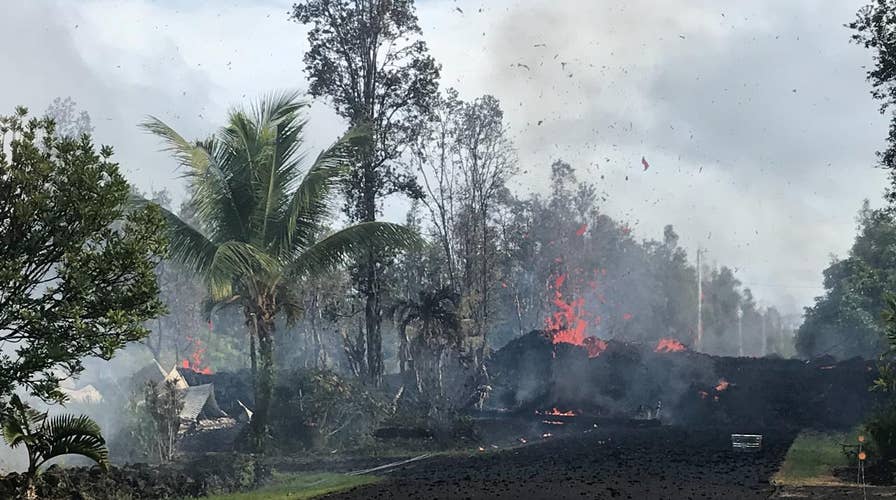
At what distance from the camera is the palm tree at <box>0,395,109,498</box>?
519 inches

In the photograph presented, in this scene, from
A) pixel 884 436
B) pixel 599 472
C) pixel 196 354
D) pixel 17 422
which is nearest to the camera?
pixel 17 422

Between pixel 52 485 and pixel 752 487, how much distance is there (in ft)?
42.9

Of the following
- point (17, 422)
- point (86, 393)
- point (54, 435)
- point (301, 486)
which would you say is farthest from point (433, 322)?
point (17, 422)

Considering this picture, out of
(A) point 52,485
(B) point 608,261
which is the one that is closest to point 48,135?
(A) point 52,485

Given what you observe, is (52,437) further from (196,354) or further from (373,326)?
(196,354)

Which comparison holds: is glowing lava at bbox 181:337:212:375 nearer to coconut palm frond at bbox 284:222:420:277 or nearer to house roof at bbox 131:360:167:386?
house roof at bbox 131:360:167:386

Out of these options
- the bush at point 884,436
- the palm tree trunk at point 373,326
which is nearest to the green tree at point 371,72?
the palm tree trunk at point 373,326

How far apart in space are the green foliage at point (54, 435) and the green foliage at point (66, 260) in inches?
14.1

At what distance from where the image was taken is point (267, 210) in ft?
82.2

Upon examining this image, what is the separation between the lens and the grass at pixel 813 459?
19.4m

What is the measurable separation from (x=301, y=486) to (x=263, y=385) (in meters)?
6.49

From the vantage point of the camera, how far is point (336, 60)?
126ft

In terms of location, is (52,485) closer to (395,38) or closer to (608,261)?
(395,38)

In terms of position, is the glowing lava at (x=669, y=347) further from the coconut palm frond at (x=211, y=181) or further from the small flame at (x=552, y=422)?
the coconut palm frond at (x=211, y=181)
